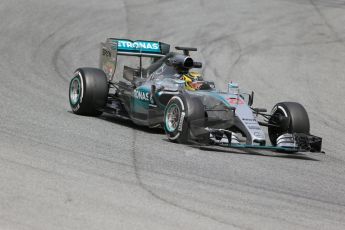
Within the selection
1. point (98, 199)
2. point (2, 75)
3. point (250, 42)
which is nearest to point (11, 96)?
point (2, 75)

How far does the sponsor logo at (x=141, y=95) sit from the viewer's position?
12.7 m

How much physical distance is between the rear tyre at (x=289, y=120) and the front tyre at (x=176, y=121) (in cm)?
158

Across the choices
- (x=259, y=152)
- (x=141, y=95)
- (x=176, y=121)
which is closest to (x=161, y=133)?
(x=141, y=95)

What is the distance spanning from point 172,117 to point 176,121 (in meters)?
0.14

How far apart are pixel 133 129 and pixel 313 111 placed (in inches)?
178

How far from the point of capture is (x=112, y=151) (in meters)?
10.6

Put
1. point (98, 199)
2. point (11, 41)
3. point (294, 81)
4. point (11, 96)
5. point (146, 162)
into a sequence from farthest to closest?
point (11, 41), point (294, 81), point (11, 96), point (146, 162), point (98, 199)

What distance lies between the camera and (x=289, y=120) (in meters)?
12.1

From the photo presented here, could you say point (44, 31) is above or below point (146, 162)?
above

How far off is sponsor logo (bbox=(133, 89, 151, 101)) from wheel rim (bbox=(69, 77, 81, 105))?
3.59ft

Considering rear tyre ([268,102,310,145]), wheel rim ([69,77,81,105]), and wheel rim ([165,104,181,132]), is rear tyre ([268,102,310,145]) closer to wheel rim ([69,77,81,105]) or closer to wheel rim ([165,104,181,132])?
wheel rim ([165,104,181,132])

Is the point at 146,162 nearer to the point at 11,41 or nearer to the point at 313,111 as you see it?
the point at 313,111

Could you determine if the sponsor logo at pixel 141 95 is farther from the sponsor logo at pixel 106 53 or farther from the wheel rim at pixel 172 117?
the sponsor logo at pixel 106 53

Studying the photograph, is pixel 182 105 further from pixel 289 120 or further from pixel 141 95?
pixel 289 120
